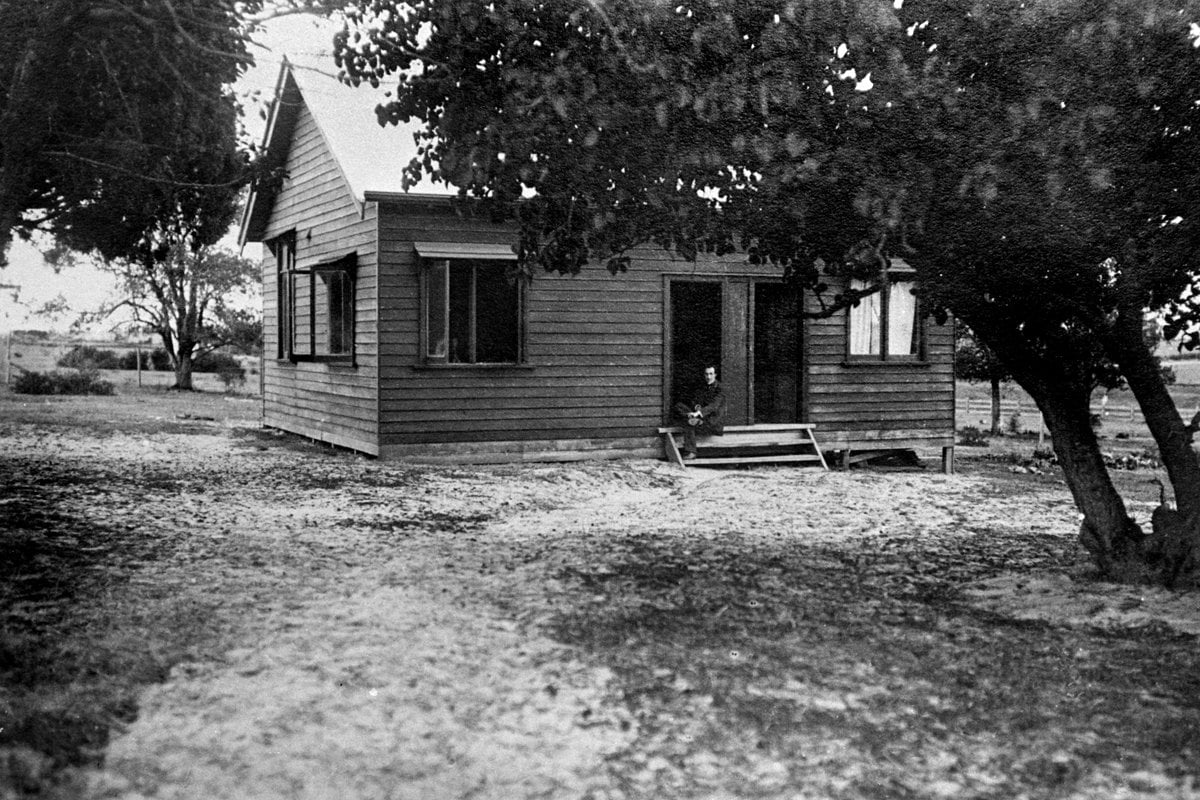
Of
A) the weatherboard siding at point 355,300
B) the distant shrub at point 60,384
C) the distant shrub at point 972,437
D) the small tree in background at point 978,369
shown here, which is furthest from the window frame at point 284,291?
the small tree in background at point 978,369

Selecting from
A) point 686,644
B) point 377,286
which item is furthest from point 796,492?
point 686,644

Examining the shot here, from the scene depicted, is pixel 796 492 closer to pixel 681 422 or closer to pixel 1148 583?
pixel 681 422

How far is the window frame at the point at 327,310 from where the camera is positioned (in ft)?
50.1

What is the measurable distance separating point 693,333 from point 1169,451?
1016 cm

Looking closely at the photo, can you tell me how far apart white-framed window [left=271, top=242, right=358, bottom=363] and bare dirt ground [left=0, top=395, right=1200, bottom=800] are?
5.34 m

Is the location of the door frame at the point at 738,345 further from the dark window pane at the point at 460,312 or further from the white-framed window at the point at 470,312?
the dark window pane at the point at 460,312

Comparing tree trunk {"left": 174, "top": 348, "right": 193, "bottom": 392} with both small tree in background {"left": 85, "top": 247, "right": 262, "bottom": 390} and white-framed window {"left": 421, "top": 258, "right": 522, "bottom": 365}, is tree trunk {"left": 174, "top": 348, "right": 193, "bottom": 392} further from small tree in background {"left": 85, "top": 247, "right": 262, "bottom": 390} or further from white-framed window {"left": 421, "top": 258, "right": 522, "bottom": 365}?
white-framed window {"left": 421, "top": 258, "right": 522, "bottom": 365}

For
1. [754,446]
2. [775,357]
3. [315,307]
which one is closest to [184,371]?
[315,307]

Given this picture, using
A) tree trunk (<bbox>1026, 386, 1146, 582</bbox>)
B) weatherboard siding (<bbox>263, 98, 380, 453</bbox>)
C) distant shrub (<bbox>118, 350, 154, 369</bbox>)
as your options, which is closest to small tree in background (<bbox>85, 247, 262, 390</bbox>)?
distant shrub (<bbox>118, 350, 154, 369</bbox>)

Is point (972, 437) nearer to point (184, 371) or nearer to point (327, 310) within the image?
point (327, 310)

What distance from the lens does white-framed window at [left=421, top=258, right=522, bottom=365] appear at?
47.7ft

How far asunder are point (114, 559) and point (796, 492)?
7.81 m

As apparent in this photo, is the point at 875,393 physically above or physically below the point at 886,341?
below

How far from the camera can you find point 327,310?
16.7 m
